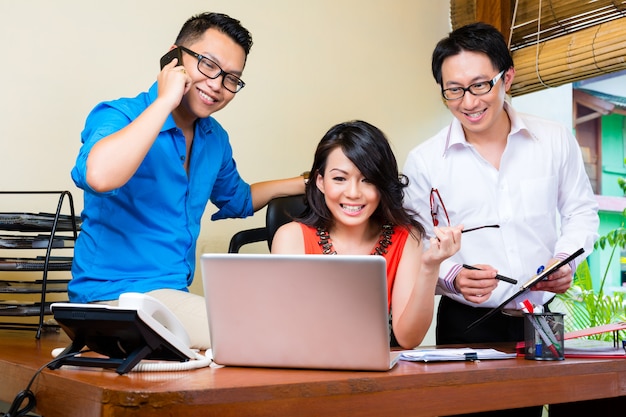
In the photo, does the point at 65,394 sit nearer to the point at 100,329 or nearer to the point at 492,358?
the point at 100,329

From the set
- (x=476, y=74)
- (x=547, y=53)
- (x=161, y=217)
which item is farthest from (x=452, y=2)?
(x=161, y=217)

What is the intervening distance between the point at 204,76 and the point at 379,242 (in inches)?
26.0

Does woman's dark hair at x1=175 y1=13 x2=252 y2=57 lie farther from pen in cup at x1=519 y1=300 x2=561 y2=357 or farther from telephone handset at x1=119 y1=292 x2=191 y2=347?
pen in cup at x1=519 y1=300 x2=561 y2=357

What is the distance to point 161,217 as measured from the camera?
6.55 ft

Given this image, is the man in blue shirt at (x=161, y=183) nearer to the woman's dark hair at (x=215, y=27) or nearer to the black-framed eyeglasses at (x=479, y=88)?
the woman's dark hair at (x=215, y=27)

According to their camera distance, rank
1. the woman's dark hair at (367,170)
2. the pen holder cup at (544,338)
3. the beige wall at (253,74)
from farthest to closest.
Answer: the beige wall at (253,74) < the woman's dark hair at (367,170) < the pen holder cup at (544,338)

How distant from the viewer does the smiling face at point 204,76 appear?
6.54 ft

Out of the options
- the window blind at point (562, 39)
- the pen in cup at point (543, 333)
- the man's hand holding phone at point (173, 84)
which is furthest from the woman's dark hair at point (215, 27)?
the window blind at point (562, 39)

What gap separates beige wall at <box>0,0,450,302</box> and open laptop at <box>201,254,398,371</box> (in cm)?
142

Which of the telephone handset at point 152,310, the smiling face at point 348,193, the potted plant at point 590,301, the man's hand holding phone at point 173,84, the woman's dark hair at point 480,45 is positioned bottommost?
the potted plant at point 590,301

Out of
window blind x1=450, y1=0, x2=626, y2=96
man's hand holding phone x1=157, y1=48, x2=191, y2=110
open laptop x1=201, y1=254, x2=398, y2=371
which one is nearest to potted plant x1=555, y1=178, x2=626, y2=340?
window blind x1=450, y1=0, x2=626, y2=96

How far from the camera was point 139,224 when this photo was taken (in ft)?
6.45

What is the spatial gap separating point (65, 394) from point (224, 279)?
1.02ft

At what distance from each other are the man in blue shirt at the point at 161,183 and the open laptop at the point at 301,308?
0.52 metres
